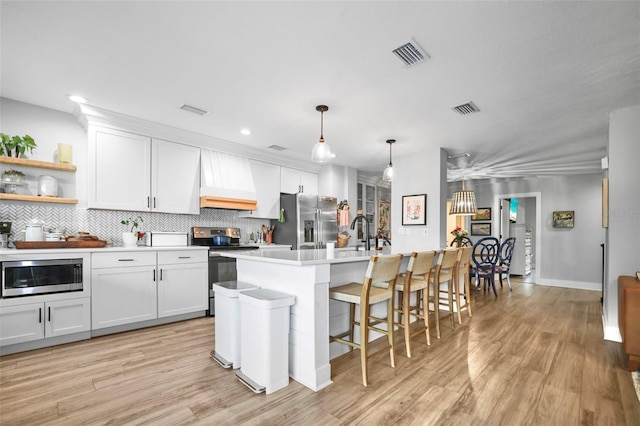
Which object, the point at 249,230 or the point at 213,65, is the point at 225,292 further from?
the point at 249,230

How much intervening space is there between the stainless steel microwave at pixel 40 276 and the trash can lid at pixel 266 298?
2050 mm

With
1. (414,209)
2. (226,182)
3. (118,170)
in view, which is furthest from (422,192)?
(118,170)

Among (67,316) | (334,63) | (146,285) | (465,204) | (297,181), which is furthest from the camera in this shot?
(297,181)

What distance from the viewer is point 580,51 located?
7.51 ft

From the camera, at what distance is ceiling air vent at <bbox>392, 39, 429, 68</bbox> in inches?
89.2

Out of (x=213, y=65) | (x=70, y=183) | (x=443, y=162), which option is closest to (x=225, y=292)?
(x=213, y=65)

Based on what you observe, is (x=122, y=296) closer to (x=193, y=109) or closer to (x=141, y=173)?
(x=141, y=173)

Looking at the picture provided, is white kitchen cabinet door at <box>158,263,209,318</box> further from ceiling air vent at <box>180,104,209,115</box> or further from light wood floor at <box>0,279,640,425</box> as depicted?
ceiling air vent at <box>180,104,209,115</box>

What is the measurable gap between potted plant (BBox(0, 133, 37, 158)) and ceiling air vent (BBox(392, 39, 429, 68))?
383 cm

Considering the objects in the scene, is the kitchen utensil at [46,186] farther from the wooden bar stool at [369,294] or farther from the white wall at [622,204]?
the white wall at [622,204]

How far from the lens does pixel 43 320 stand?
9.84ft

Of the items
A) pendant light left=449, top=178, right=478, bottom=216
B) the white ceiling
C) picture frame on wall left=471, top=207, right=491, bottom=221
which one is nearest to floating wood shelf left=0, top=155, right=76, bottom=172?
the white ceiling

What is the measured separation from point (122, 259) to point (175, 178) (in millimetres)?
1326

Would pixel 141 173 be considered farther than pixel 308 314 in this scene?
Yes
